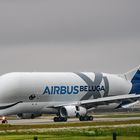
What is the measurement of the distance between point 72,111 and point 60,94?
4030 millimetres

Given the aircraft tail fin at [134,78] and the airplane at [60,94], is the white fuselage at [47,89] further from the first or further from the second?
the aircraft tail fin at [134,78]

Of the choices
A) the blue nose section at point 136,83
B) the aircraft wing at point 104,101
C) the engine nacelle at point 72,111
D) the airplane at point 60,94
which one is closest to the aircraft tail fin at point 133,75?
the blue nose section at point 136,83

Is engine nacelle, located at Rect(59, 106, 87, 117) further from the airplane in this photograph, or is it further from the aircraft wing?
the aircraft wing

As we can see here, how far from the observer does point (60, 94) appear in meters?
91.6

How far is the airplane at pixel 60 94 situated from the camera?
8775 centimetres

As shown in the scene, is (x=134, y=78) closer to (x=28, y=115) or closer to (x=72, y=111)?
(x=72, y=111)

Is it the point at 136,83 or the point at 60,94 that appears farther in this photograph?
the point at 136,83

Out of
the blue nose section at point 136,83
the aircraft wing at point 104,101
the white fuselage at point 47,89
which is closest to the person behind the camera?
the white fuselage at point 47,89

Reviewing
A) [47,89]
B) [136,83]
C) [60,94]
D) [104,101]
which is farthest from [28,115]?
[136,83]

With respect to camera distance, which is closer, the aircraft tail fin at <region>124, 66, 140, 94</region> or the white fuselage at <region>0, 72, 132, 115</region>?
the white fuselage at <region>0, 72, 132, 115</region>

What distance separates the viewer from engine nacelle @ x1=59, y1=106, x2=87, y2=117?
290ft

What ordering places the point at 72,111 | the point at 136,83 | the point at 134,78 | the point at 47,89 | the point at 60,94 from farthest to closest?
the point at 134,78 → the point at 136,83 → the point at 60,94 → the point at 47,89 → the point at 72,111

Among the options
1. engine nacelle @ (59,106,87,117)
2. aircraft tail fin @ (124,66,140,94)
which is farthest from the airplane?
aircraft tail fin @ (124,66,140,94)

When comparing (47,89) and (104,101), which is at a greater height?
(47,89)
